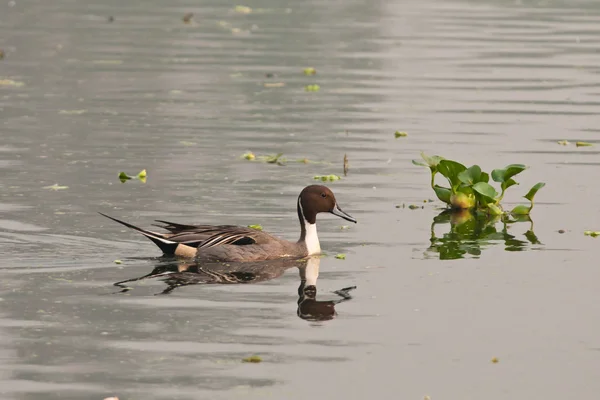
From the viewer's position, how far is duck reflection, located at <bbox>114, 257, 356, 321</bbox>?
1140cm

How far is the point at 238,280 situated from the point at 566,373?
3.92m

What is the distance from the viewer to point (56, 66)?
29.3 metres

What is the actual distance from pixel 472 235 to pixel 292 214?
82.4 inches

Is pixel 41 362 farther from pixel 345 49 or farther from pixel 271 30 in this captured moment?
pixel 271 30

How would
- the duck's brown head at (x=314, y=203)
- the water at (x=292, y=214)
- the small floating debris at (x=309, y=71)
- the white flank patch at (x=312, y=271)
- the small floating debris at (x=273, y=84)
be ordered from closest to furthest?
1. the water at (x=292, y=214)
2. the white flank patch at (x=312, y=271)
3. the duck's brown head at (x=314, y=203)
4. the small floating debris at (x=273, y=84)
5. the small floating debris at (x=309, y=71)

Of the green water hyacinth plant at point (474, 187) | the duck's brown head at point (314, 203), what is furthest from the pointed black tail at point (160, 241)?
the green water hyacinth plant at point (474, 187)

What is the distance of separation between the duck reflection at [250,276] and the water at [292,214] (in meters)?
0.13

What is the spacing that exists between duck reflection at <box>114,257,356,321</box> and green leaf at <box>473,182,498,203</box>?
9.40 feet

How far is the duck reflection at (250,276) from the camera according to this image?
37.4 feet

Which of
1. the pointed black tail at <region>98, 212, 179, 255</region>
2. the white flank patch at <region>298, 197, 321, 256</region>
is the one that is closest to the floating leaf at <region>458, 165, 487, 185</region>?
the white flank patch at <region>298, 197, 321, 256</region>

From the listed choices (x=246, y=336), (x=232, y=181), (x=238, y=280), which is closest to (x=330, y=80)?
(x=232, y=181)

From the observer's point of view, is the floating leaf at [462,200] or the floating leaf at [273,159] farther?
the floating leaf at [273,159]

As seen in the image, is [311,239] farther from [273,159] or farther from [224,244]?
[273,159]

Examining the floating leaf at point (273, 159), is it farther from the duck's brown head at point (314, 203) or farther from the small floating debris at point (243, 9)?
the small floating debris at point (243, 9)
